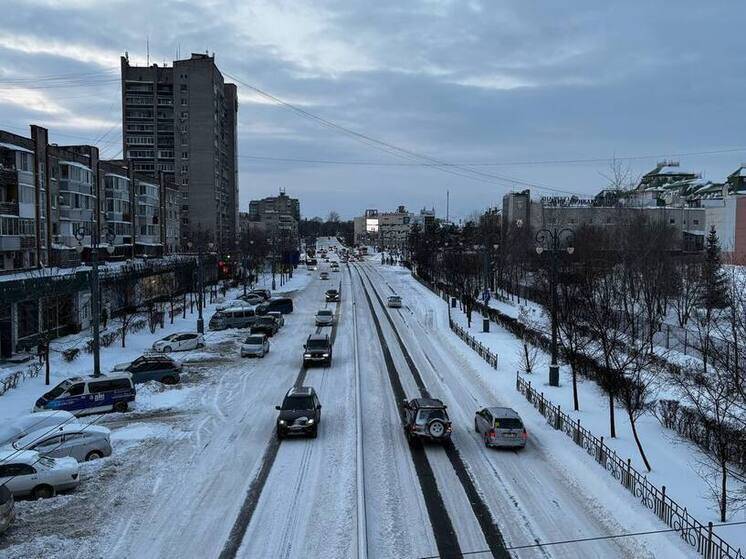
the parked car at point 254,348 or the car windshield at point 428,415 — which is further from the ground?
the car windshield at point 428,415

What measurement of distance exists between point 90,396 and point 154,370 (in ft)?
17.6

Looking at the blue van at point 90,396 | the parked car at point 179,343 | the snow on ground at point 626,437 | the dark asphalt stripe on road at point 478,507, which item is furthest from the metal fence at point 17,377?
the snow on ground at point 626,437

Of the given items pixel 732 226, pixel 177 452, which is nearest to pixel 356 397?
pixel 177 452

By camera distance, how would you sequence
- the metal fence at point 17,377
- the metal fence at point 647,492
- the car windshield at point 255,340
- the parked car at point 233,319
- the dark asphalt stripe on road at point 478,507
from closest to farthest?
the metal fence at point 647,492, the dark asphalt stripe on road at point 478,507, the metal fence at point 17,377, the car windshield at point 255,340, the parked car at point 233,319

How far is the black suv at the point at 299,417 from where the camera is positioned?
72.4 feet

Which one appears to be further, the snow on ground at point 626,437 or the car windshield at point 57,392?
the car windshield at point 57,392

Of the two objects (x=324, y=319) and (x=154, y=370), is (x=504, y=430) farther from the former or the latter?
(x=324, y=319)

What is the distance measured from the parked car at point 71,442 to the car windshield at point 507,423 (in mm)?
12261

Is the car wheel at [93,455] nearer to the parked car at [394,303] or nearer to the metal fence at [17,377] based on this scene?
the metal fence at [17,377]

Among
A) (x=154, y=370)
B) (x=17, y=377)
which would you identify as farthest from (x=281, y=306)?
(x=17, y=377)

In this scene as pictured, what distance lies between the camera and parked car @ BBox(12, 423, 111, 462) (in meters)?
19.3

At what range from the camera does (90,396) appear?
26000 millimetres

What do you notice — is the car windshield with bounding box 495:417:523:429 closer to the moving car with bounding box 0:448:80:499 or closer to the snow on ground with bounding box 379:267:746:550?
the snow on ground with bounding box 379:267:746:550

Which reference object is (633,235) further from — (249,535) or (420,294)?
(249,535)
